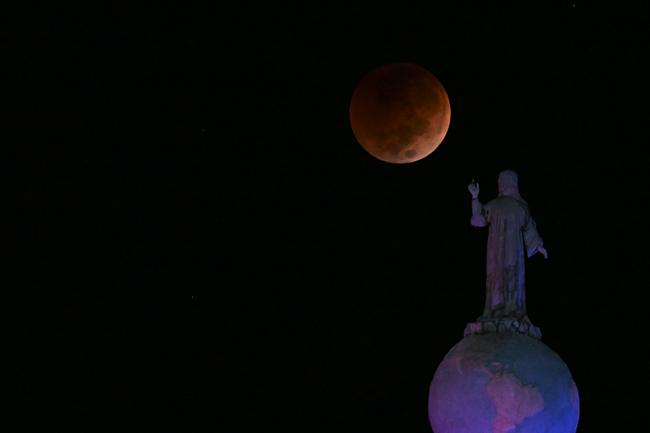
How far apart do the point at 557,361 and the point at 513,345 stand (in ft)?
2.52

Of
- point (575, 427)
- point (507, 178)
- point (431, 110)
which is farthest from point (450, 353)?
point (431, 110)

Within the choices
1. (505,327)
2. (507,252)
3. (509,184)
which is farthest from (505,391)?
(509,184)

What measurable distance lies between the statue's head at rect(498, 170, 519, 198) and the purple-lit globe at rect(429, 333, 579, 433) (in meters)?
2.75

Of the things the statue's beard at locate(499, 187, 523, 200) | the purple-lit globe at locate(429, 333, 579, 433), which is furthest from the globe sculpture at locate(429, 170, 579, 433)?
the statue's beard at locate(499, 187, 523, 200)

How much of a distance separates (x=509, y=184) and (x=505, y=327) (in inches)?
109

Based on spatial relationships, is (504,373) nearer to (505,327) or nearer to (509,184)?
(505,327)

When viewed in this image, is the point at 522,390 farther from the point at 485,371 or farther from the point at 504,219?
the point at 504,219

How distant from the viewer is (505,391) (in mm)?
15562

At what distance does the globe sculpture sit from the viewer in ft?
51.0

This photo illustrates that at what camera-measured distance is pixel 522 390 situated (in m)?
15.6

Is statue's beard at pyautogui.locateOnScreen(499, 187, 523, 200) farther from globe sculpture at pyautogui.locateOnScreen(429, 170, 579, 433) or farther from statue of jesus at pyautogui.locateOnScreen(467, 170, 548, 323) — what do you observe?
globe sculpture at pyautogui.locateOnScreen(429, 170, 579, 433)

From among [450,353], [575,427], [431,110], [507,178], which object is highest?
[431,110]

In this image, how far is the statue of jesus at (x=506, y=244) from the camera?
16.7 meters

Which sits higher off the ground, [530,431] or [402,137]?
[402,137]
